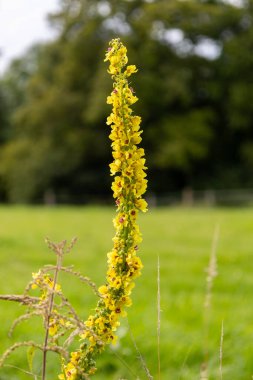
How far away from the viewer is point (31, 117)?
42250 millimetres

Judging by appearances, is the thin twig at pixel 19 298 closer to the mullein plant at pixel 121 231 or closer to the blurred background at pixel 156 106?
the mullein plant at pixel 121 231

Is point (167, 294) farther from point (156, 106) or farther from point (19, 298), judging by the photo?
point (156, 106)

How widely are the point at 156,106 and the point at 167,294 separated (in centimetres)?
3248

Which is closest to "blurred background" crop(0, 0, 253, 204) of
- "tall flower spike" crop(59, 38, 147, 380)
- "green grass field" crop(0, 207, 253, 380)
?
"green grass field" crop(0, 207, 253, 380)

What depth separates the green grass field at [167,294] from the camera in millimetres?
4910

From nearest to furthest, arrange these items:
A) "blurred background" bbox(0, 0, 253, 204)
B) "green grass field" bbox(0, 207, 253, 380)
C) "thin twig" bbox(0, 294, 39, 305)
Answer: "thin twig" bbox(0, 294, 39, 305) → "green grass field" bbox(0, 207, 253, 380) → "blurred background" bbox(0, 0, 253, 204)

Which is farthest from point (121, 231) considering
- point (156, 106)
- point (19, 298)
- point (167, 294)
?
point (156, 106)

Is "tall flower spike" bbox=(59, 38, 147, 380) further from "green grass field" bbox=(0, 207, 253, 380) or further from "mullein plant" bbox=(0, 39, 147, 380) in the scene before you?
"green grass field" bbox=(0, 207, 253, 380)

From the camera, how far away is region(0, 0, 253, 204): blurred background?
39531 millimetres

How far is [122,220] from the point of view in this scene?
1918 mm

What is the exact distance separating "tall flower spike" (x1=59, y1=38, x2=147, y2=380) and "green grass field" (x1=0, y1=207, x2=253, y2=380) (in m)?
0.57

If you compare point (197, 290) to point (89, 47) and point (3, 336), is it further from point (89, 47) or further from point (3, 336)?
point (89, 47)

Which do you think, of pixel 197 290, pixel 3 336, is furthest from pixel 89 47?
pixel 3 336

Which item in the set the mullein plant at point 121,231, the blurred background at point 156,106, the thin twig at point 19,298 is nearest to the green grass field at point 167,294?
the mullein plant at point 121,231
